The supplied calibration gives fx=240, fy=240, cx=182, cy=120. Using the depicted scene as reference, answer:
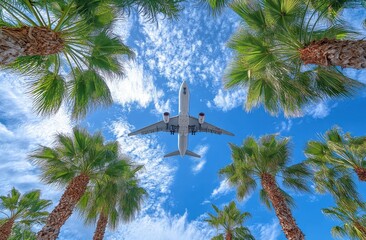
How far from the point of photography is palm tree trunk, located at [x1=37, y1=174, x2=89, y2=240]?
296 inches

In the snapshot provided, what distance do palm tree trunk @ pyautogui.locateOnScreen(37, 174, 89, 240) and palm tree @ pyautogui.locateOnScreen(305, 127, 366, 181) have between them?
10143mm

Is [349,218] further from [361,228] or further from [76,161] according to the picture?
[76,161]

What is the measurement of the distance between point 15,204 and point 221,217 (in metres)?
11.6

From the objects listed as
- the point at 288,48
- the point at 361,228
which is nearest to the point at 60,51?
the point at 288,48

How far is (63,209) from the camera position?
26.7 ft

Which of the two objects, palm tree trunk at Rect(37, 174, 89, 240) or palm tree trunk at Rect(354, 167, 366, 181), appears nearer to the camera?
palm tree trunk at Rect(37, 174, 89, 240)

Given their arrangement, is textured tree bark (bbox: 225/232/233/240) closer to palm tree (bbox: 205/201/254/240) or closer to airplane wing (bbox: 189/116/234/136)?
palm tree (bbox: 205/201/254/240)

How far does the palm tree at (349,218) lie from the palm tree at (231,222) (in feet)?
14.2

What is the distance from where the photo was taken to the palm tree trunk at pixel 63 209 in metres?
7.52

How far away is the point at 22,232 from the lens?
12.3 metres

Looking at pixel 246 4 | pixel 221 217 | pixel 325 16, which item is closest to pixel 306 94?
pixel 325 16

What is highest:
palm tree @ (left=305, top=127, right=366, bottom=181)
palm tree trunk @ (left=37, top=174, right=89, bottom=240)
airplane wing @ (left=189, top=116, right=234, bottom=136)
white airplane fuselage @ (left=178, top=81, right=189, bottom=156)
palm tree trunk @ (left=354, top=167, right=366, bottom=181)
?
Result: airplane wing @ (left=189, top=116, right=234, bottom=136)

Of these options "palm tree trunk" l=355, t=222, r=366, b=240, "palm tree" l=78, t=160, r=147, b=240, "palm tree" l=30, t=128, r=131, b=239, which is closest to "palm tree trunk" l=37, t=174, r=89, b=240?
"palm tree" l=30, t=128, r=131, b=239

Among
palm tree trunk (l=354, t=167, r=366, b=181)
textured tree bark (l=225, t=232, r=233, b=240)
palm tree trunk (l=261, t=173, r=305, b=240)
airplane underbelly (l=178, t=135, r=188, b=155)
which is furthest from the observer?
airplane underbelly (l=178, t=135, r=188, b=155)
